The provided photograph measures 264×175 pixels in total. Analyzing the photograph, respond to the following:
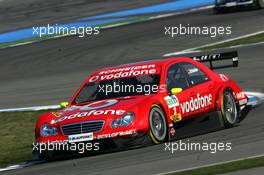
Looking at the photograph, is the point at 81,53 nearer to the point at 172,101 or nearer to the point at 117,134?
the point at 172,101

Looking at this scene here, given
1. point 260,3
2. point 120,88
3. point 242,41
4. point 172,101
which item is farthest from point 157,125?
point 260,3

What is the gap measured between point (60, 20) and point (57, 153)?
73.2 ft

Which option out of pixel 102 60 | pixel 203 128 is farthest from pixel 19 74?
pixel 203 128

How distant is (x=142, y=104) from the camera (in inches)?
428

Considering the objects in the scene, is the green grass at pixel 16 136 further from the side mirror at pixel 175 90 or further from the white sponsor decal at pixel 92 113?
the side mirror at pixel 175 90

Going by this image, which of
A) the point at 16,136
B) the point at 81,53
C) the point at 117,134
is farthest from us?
the point at 81,53

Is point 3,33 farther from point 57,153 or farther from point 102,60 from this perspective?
point 57,153

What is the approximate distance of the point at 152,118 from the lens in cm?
1089

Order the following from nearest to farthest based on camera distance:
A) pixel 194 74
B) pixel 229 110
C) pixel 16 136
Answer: pixel 194 74
pixel 229 110
pixel 16 136

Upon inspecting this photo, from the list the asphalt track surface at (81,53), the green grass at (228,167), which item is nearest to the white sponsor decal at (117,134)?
the green grass at (228,167)

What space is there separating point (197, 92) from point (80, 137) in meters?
2.14

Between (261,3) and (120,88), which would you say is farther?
(261,3)

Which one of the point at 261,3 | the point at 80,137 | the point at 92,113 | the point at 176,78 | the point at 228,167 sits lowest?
the point at 228,167

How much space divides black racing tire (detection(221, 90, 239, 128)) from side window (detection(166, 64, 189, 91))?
2.35ft
